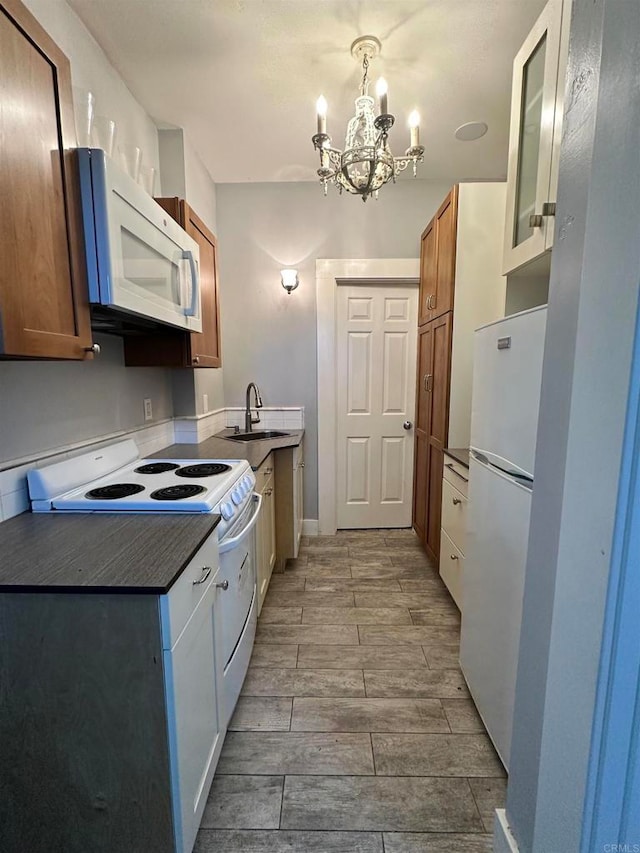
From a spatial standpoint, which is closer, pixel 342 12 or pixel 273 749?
pixel 273 749

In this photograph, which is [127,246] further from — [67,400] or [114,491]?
[114,491]

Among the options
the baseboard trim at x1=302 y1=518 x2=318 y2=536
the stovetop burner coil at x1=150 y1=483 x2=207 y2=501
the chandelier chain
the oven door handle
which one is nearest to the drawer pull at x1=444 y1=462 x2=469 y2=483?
the oven door handle

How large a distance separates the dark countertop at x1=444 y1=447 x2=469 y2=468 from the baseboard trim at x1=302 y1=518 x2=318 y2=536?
4.71 ft

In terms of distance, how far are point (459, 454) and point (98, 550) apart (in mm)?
1745

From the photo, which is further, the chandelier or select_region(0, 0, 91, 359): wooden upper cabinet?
the chandelier

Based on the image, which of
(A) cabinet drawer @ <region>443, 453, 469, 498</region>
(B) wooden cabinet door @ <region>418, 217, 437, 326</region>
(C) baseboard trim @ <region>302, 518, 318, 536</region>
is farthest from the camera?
(C) baseboard trim @ <region>302, 518, 318, 536</region>

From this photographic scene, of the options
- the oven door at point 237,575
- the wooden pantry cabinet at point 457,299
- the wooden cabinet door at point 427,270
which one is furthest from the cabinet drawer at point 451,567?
the wooden cabinet door at point 427,270

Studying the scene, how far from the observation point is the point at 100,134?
4.31 feet

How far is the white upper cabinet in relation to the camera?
1.22 metres

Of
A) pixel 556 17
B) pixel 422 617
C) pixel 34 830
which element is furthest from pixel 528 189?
pixel 34 830

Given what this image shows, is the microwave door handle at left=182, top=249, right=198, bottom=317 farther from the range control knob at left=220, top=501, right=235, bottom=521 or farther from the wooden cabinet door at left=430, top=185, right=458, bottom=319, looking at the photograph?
the wooden cabinet door at left=430, top=185, right=458, bottom=319

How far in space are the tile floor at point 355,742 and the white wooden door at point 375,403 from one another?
1.06 meters

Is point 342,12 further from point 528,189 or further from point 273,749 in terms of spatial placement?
point 273,749

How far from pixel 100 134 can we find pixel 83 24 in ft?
2.43
